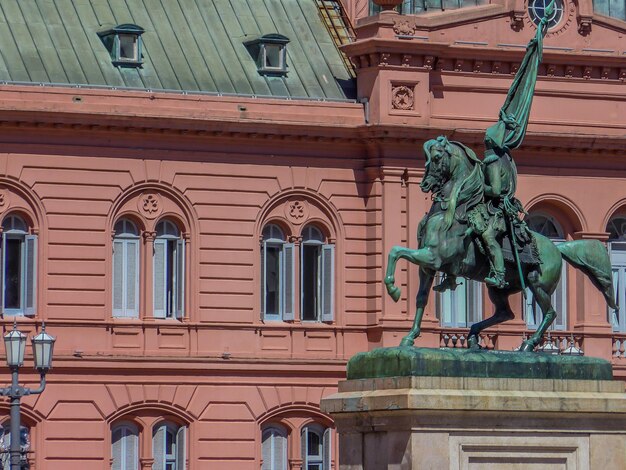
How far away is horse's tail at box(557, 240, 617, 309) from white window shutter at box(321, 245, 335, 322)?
28.0 m

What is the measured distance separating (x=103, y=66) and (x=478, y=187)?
28829mm

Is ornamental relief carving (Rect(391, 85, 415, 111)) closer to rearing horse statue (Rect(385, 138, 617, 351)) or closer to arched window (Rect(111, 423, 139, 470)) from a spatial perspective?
arched window (Rect(111, 423, 139, 470))

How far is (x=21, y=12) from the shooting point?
6331 centimetres

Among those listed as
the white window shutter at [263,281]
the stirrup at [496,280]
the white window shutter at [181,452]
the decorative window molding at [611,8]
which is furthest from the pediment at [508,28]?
the stirrup at [496,280]

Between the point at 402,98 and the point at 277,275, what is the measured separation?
17.7 ft

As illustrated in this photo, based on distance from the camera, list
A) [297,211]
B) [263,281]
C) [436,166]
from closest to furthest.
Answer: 1. [436,166]
2. [263,281]
3. [297,211]

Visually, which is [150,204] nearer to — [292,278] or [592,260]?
[292,278]

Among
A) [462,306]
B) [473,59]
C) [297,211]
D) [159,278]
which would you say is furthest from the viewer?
[462,306]

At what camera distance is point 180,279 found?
208ft

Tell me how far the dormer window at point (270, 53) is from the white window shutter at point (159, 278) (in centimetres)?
531

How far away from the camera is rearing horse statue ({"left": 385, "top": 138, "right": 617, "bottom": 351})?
35.2 metres

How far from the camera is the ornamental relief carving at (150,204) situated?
62781 millimetres

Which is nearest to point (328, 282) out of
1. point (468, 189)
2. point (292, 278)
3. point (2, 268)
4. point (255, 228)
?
point (292, 278)

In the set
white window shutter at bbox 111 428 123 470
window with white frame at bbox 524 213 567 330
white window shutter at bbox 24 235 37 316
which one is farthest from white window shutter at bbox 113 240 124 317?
window with white frame at bbox 524 213 567 330
